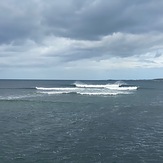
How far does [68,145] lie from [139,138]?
23.6 ft

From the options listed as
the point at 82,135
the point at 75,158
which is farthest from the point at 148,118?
the point at 75,158

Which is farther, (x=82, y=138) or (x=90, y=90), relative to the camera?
(x=90, y=90)

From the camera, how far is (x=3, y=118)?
36.5 m

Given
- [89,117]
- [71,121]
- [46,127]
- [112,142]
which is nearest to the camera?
[112,142]

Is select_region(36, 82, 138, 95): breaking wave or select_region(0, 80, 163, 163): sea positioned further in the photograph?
select_region(36, 82, 138, 95): breaking wave

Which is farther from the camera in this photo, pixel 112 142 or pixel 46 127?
pixel 46 127

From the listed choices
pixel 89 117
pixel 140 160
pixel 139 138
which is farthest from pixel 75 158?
pixel 89 117

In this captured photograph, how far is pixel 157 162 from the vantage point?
1988 centimetres

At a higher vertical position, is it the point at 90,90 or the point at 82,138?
the point at 90,90

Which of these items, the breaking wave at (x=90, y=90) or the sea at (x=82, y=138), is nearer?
the sea at (x=82, y=138)

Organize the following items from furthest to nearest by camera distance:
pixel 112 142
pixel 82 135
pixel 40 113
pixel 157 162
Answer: pixel 40 113, pixel 82 135, pixel 112 142, pixel 157 162

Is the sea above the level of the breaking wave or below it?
below

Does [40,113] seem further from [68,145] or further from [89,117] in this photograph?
[68,145]

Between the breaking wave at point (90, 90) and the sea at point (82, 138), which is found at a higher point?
the breaking wave at point (90, 90)
